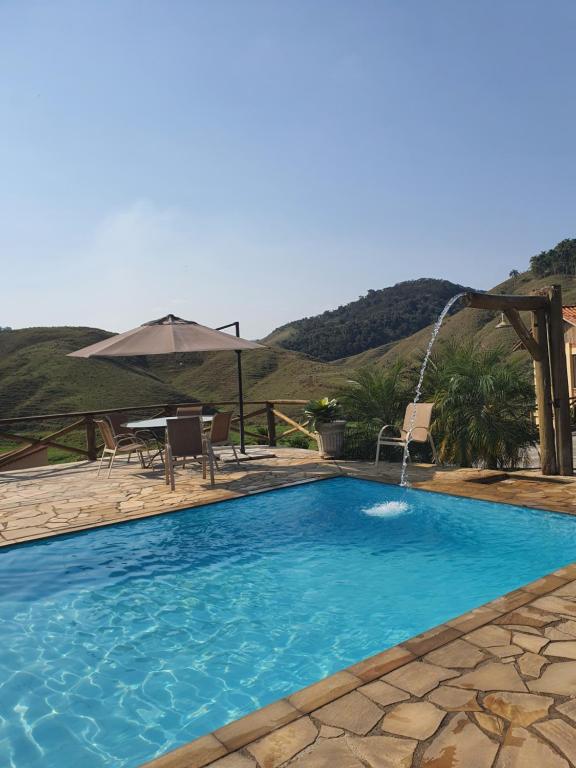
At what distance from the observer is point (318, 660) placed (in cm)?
314

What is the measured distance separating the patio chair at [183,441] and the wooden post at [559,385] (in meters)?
4.48

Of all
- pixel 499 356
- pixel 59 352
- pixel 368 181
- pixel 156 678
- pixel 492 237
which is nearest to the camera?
pixel 156 678

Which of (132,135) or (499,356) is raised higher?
(132,135)

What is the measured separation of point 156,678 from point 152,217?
10620mm

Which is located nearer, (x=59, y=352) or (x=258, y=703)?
(x=258, y=703)

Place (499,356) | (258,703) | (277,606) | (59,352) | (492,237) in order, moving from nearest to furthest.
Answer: (258,703) → (277,606) → (499,356) → (492,237) → (59,352)

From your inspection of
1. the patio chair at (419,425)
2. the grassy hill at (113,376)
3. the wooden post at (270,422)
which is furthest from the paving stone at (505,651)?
the grassy hill at (113,376)

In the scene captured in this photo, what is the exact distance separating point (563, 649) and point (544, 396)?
15.8 ft

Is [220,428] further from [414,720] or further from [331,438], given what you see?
[414,720]

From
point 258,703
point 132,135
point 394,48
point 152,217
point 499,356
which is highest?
point 394,48

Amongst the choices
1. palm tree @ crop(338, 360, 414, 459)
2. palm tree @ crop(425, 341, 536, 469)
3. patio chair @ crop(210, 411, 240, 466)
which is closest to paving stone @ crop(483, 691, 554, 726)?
palm tree @ crop(425, 341, 536, 469)

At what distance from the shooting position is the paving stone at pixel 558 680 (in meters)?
2.24

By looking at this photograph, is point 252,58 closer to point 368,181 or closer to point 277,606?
point 368,181

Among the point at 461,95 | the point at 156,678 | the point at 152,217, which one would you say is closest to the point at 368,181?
the point at 461,95
